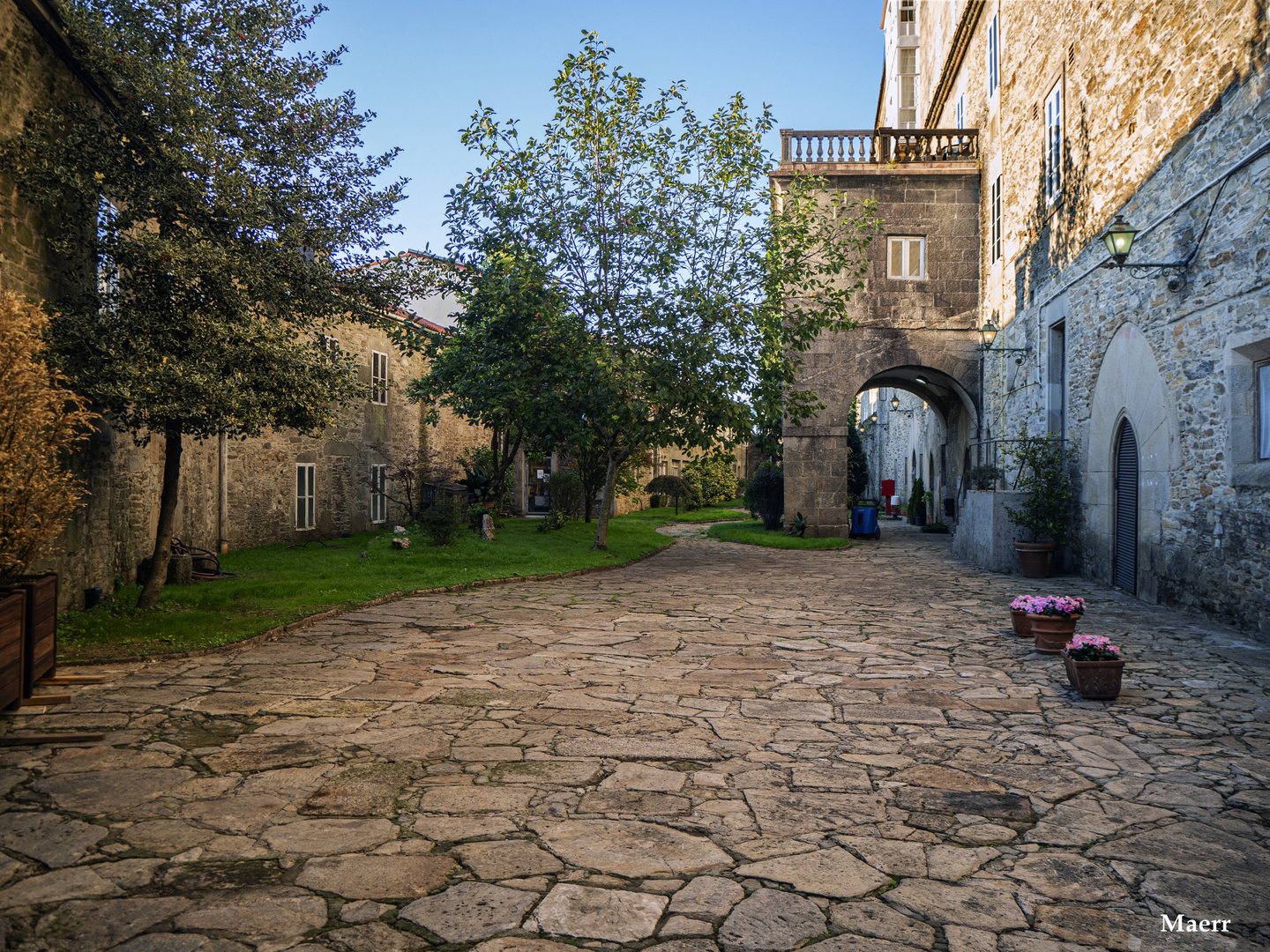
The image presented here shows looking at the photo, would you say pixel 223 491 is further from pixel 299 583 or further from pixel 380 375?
pixel 380 375

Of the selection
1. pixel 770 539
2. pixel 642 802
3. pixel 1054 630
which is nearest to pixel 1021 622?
pixel 1054 630

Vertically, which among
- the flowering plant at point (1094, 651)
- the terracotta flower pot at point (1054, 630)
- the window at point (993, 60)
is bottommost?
the terracotta flower pot at point (1054, 630)

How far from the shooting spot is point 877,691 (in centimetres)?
595

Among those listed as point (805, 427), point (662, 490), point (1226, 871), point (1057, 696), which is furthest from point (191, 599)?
point (662, 490)

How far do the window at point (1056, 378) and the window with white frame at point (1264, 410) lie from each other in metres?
5.74

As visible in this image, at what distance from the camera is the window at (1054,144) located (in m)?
13.0

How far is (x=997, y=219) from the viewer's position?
1723 centimetres

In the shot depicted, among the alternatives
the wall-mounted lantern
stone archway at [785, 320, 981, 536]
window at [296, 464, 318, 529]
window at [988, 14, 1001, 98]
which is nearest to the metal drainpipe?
window at [296, 464, 318, 529]

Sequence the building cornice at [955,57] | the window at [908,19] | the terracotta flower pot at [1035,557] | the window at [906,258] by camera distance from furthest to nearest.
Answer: the window at [908,19] → the window at [906,258] → the building cornice at [955,57] → the terracotta flower pot at [1035,557]

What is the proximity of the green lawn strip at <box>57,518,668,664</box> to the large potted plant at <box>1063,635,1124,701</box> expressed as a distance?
6.73m

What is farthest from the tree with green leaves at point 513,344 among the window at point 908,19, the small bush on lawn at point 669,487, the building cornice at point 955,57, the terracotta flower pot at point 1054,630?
the small bush on lawn at point 669,487

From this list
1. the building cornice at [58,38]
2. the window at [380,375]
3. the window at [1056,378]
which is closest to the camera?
the building cornice at [58,38]

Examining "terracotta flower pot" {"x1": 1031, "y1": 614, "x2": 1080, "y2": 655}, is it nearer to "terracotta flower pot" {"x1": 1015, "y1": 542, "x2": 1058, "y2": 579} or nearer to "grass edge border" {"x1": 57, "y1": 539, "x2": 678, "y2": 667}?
"terracotta flower pot" {"x1": 1015, "y1": 542, "x2": 1058, "y2": 579}

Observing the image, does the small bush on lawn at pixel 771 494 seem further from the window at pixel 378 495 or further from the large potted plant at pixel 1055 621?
the large potted plant at pixel 1055 621
